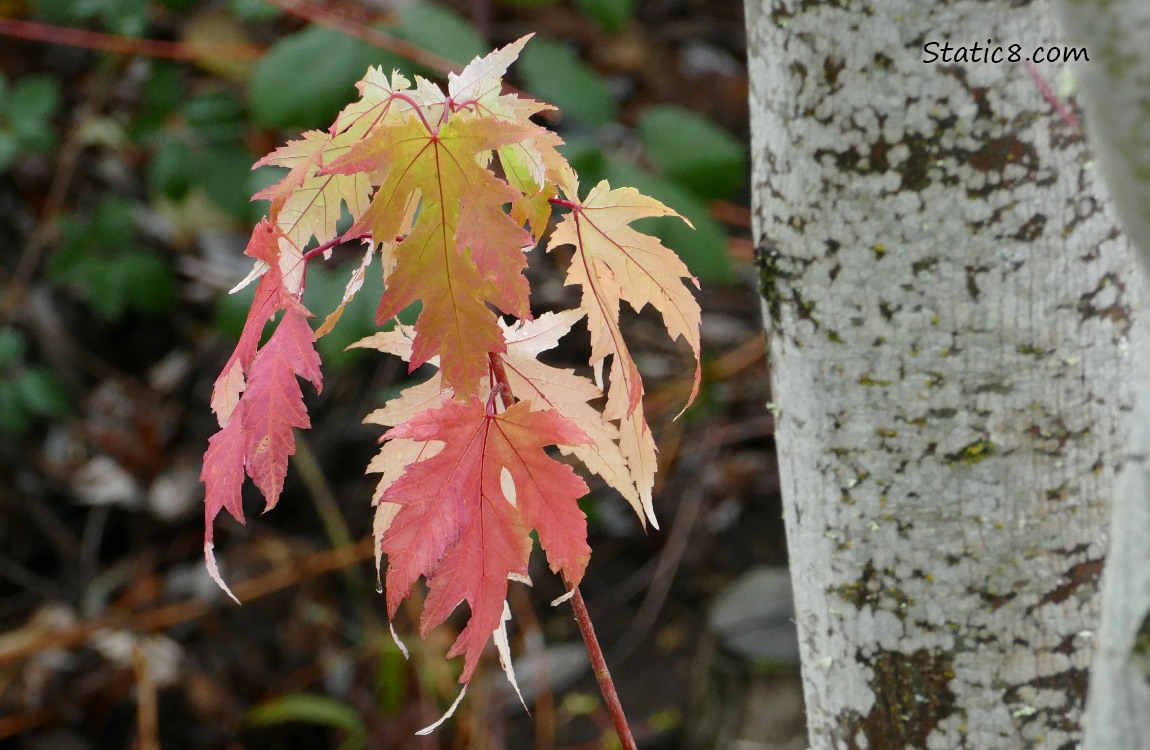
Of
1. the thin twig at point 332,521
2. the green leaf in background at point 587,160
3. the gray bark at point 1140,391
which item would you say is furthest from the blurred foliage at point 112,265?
the gray bark at point 1140,391

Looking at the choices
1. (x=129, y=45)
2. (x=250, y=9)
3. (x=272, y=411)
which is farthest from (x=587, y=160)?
(x=272, y=411)

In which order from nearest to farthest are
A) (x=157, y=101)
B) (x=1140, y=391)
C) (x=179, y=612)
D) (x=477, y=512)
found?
(x=1140, y=391) → (x=477, y=512) → (x=157, y=101) → (x=179, y=612)

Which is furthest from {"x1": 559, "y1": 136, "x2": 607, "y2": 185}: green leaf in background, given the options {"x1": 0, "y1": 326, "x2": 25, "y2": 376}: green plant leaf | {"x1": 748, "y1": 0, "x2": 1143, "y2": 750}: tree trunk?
{"x1": 0, "y1": 326, "x2": 25, "y2": 376}: green plant leaf

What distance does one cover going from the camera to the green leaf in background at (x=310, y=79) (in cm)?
146

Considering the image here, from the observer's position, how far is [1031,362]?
59 cm

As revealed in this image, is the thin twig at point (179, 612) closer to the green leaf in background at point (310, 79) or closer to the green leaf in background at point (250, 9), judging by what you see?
the green leaf in background at point (310, 79)

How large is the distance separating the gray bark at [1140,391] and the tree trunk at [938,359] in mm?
197

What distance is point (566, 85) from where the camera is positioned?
64.4 inches

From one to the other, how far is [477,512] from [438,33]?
111 cm

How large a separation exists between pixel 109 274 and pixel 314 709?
873 mm

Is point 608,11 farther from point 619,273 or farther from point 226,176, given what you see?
point 619,273

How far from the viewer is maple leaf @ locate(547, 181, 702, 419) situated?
524 mm

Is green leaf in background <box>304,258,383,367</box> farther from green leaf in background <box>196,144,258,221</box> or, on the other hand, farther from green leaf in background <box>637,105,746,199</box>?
green leaf in background <box>637,105,746,199</box>

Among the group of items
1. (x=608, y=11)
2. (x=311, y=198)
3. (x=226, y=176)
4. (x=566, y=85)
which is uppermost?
(x=608, y=11)
